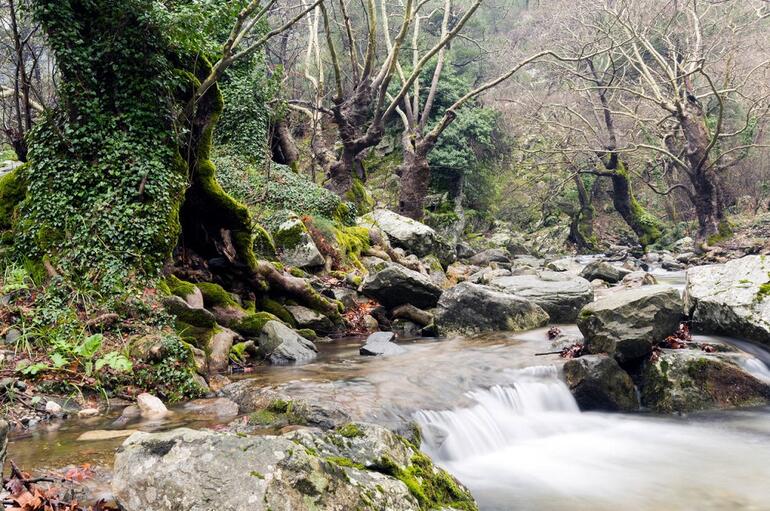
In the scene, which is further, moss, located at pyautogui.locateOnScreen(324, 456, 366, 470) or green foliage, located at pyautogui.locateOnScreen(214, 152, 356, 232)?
green foliage, located at pyautogui.locateOnScreen(214, 152, 356, 232)

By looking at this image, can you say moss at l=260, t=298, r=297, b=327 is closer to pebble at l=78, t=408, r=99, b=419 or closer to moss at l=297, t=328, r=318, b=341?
moss at l=297, t=328, r=318, b=341

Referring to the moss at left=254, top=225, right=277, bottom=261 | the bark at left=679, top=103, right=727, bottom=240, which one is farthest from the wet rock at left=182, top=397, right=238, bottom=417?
the bark at left=679, top=103, right=727, bottom=240

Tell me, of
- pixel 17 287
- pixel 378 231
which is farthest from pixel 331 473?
pixel 378 231

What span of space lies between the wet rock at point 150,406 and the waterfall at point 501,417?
270 cm

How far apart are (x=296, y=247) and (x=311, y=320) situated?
3288mm

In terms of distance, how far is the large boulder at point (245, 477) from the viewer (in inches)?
104

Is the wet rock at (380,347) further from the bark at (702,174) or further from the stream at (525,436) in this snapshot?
the bark at (702,174)

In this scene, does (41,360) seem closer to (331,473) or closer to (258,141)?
(331,473)

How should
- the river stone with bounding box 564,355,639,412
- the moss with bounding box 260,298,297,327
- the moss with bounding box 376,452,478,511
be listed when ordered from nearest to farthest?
the moss with bounding box 376,452,478,511 < the river stone with bounding box 564,355,639,412 < the moss with bounding box 260,298,297,327

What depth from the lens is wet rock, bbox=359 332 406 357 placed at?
9.02 m

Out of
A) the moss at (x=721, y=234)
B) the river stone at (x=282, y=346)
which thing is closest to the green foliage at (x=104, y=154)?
the river stone at (x=282, y=346)

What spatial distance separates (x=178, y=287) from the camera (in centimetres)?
841

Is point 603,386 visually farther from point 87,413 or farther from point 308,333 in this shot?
point 87,413

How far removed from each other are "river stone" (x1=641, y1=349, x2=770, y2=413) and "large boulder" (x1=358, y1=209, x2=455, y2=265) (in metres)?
11.5
